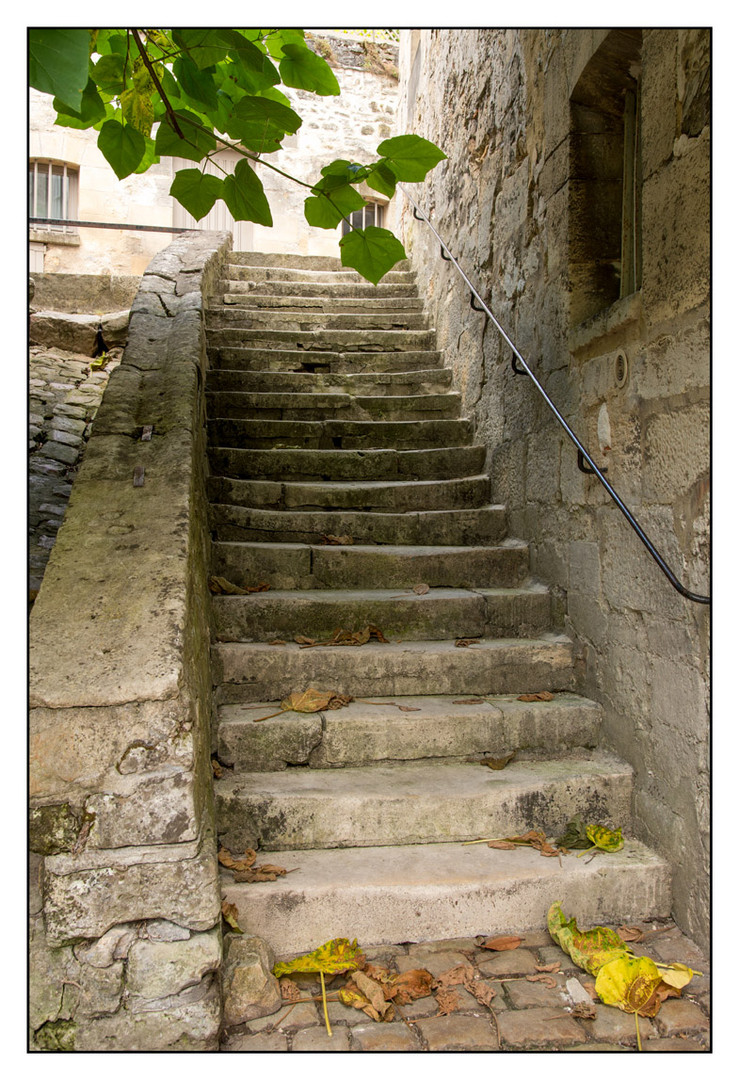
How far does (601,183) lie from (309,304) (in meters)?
3.41

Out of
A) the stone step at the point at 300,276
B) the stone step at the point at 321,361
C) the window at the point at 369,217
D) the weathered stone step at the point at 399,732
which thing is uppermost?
the window at the point at 369,217

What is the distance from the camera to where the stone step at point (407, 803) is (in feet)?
7.30

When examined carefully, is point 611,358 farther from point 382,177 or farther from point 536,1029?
point 536,1029

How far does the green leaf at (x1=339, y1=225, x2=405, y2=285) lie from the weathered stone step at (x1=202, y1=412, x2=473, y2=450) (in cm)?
252

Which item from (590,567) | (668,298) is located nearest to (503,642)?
(590,567)

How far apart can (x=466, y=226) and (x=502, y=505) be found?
6.45 feet

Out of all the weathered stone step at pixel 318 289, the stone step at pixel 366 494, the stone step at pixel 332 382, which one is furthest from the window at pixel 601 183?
the weathered stone step at pixel 318 289

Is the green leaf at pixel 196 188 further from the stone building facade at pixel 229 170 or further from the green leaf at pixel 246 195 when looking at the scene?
the stone building facade at pixel 229 170

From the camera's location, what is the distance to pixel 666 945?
2.04 m

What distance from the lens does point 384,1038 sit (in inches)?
66.2

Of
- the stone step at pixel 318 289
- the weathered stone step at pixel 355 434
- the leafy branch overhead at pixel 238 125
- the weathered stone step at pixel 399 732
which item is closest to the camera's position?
the leafy branch overhead at pixel 238 125

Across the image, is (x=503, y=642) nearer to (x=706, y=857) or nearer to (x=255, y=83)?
(x=706, y=857)

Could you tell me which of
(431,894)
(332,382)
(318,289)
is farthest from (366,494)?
(318,289)

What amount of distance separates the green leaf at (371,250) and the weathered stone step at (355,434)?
2.52 meters
